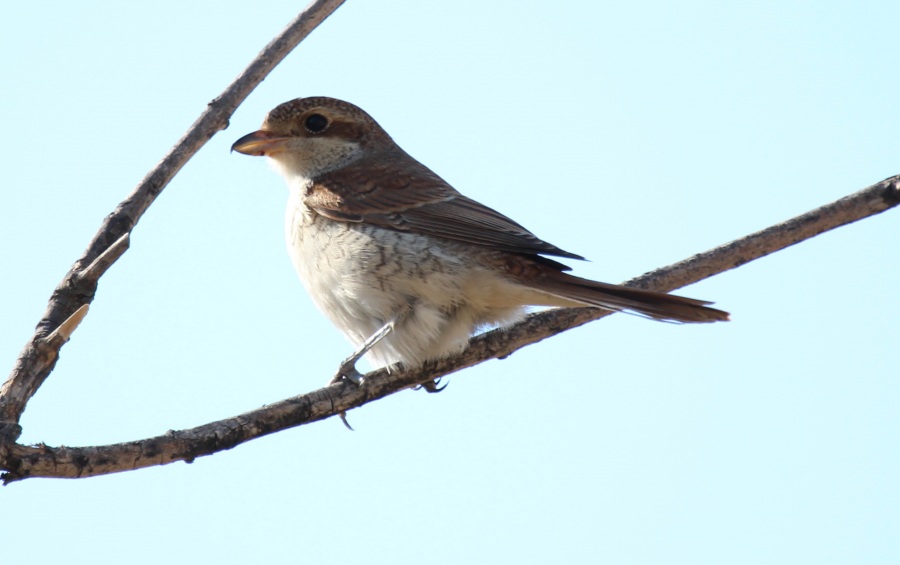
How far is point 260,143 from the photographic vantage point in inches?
190

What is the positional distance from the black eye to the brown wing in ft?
0.91

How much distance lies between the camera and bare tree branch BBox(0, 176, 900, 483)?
2605mm

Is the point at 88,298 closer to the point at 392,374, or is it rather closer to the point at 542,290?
the point at 392,374

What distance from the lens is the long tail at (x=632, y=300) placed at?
3488 millimetres

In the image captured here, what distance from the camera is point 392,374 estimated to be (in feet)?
12.8

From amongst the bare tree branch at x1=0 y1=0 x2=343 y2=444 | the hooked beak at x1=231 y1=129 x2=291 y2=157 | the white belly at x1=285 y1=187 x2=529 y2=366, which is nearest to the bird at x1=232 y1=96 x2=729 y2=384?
the white belly at x1=285 y1=187 x2=529 y2=366

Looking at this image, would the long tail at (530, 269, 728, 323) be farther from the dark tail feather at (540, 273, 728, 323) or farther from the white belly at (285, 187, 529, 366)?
the white belly at (285, 187, 529, 366)

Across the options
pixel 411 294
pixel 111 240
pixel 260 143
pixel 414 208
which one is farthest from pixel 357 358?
pixel 260 143

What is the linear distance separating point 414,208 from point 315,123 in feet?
2.84

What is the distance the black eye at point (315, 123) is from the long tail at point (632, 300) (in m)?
1.62

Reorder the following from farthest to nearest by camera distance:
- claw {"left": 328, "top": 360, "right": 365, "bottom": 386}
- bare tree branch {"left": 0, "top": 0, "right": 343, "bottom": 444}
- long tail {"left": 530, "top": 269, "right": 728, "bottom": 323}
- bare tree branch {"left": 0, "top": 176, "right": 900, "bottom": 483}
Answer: claw {"left": 328, "top": 360, "right": 365, "bottom": 386} → long tail {"left": 530, "top": 269, "right": 728, "bottom": 323} → bare tree branch {"left": 0, "top": 0, "right": 343, "bottom": 444} → bare tree branch {"left": 0, "top": 176, "right": 900, "bottom": 483}

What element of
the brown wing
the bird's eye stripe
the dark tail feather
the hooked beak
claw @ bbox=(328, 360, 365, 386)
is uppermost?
the bird's eye stripe

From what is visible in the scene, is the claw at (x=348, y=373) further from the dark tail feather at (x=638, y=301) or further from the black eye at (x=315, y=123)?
the black eye at (x=315, y=123)

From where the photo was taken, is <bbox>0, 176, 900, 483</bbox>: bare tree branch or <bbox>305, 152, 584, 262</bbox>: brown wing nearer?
<bbox>0, 176, 900, 483</bbox>: bare tree branch
